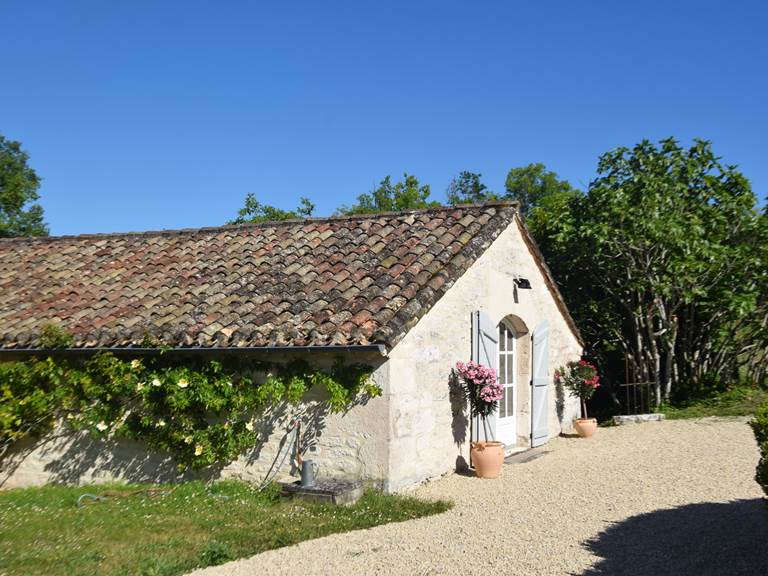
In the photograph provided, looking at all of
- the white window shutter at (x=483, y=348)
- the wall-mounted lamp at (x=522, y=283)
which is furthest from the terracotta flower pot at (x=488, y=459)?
the wall-mounted lamp at (x=522, y=283)

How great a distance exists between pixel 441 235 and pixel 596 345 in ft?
26.6

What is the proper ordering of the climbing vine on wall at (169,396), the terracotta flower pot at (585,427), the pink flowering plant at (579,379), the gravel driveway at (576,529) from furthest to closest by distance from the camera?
the pink flowering plant at (579,379) → the terracotta flower pot at (585,427) → the climbing vine on wall at (169,396) → the gravel driveway at (576,529)

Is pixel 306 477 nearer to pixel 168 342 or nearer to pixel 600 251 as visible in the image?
pixel 168 342

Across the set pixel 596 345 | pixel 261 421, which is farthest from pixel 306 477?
pixel 596 345

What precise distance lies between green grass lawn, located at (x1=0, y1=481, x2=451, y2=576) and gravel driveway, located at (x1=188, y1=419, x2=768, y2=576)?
0.27 metres

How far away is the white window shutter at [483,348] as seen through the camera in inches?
387

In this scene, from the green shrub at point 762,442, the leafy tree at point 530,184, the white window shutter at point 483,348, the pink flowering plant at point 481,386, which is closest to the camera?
the green shrub at point 762,442

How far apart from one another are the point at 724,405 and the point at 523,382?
560 centimetres

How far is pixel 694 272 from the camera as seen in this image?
14438 mm

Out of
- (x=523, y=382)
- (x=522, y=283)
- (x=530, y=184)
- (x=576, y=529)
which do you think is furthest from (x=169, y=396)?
(x=530, y=184)

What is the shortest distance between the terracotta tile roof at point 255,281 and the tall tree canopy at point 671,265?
490 cm

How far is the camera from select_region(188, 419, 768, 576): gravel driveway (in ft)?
18.3

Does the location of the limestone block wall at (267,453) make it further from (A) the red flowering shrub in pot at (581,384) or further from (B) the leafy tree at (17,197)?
(B) the leafy tree at (17,197)

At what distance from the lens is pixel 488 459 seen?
9.02 meters
